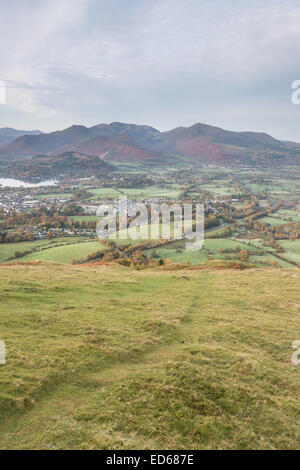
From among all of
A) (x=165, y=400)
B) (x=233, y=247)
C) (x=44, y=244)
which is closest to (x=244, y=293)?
(x=165, y=400)

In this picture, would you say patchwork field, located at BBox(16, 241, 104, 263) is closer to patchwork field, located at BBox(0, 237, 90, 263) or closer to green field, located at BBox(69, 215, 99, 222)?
patchwork field, located at BBox(0, 237, 90, 263)

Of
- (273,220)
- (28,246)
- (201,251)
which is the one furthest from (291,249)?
(28,246)

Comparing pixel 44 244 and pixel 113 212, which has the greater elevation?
pixel 113 212

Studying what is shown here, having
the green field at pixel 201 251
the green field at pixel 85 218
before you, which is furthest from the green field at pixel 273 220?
the green field at pixel 85 218

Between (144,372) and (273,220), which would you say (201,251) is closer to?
(273,220)

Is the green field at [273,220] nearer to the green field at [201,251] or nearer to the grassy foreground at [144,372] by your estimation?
the green field at [201,251]

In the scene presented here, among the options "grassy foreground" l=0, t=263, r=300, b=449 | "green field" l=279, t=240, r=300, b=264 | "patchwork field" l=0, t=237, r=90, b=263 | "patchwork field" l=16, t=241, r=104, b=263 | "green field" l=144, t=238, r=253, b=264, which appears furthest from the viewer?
"green field" l=279, t=240, r=300, b=264

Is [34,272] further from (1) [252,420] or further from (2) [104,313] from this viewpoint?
(1) [252,420]

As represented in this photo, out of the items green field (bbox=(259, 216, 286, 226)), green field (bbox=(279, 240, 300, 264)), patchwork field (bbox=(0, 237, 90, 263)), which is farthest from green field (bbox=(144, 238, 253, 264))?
green field (bbox=(259, 216, 286, 226))
